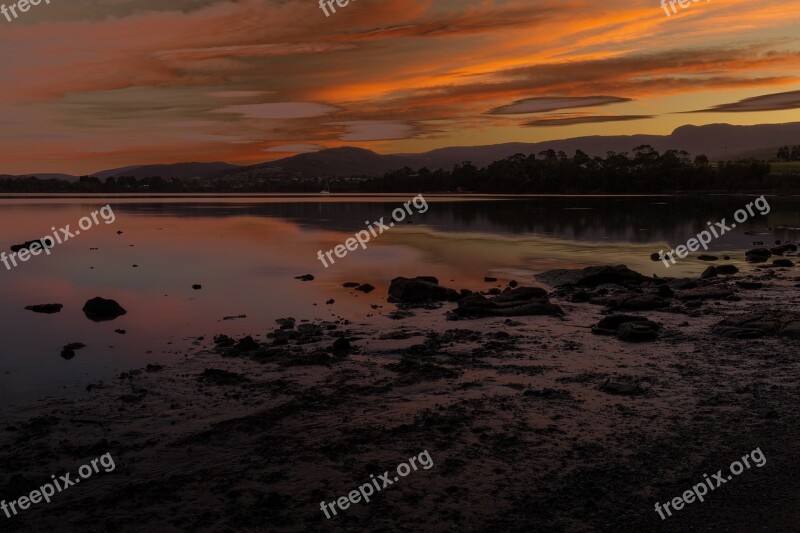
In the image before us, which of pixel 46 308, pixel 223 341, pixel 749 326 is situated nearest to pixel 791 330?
pixel 749 326

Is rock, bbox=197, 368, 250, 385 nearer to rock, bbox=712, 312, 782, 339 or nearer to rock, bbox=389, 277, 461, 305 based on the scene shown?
rock, bbox=389, 277, 461, 305

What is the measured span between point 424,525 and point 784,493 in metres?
4.98

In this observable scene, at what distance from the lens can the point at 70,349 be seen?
18.3 metres

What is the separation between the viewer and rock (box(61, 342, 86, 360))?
17609 millimetres

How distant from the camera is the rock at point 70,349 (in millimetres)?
17609

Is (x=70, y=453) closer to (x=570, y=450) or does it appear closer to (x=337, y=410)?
(x=337, y=410)

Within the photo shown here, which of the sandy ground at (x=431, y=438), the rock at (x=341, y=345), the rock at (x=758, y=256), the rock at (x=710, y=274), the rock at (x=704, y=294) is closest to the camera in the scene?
the sandy ground at (x=431, y=438)

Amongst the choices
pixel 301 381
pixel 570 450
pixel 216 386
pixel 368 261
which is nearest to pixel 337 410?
pixel 301 381

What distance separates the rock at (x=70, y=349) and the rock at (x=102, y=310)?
450cm

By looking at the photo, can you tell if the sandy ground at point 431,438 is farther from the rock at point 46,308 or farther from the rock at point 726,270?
the rock at point 726,270

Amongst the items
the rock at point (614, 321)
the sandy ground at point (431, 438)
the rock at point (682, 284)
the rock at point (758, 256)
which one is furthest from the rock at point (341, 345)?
the rock at point (758, 256)

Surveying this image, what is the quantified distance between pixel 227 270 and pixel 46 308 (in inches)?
527

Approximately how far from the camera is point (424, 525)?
27.7ft

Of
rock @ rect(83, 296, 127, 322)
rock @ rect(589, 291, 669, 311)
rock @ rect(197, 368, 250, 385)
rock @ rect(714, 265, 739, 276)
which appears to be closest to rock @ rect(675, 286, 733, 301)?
rock @ rect(589, 291, 669, 311)
